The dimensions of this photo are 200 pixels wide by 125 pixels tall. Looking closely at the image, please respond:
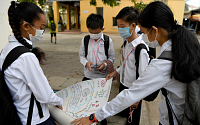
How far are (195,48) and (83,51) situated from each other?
1.69 metres

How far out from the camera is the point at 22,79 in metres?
1.02

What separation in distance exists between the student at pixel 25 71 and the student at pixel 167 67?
0.36 m

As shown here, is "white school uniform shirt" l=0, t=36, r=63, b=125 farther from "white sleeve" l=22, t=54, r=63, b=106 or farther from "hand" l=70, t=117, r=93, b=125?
"hand" l=70, t=117, r=93, b=125

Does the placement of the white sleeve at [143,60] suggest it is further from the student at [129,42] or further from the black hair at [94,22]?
the black hair at [94,22]

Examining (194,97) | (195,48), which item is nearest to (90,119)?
(194,97)

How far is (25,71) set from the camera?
1.00 m

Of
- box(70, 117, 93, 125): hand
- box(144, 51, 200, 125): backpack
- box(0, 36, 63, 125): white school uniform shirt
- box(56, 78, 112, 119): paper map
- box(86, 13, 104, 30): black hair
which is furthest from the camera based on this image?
box(86, 13, 104, 30): black hair

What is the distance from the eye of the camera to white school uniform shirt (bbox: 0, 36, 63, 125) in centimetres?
99

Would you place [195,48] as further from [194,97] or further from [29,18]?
[29,18]

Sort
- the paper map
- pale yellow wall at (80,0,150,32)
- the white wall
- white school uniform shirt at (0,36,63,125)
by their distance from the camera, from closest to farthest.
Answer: white school uniform shirt at (0,36,63,125) < the paper map < the white wall < pale yellow wall at (80,0,150,32)

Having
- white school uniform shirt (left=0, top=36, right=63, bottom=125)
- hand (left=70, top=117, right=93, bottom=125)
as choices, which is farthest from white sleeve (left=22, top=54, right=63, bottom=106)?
hand (left=70, top=117, right=93, bottom=125)

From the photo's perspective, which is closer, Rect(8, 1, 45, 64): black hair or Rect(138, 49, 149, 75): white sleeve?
Rect(8, 1, 45, 64): black hair

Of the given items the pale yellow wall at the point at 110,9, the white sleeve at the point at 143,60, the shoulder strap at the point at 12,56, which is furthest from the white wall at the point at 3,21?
the pale yellow wall at the point at 110,9

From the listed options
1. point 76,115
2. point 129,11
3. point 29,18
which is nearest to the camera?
point 29,18
